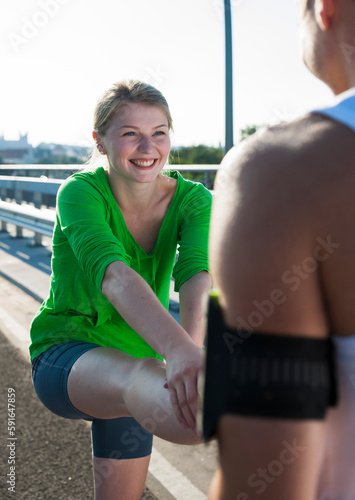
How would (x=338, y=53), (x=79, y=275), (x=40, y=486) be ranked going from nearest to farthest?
(x=338, y=53)
(x=79, y=275)
(x=40, y=486)

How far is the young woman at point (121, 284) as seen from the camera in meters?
1.69

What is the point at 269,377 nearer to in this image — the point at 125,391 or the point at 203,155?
the point at 125,391

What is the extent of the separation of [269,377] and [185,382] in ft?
1.84

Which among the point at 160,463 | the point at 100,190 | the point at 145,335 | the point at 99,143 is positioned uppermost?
the point at 99,143

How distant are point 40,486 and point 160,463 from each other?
26.6 inches

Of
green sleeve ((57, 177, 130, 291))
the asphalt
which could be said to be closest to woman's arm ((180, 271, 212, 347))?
green sleeve ((57, 177, 130, 291))

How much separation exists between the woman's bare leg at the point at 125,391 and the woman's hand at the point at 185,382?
60 mm

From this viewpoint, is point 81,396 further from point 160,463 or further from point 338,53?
point 160,463

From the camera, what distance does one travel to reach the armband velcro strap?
2.65 feet

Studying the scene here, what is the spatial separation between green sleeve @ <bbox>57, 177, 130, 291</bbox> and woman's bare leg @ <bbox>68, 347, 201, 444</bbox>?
0.81 ft

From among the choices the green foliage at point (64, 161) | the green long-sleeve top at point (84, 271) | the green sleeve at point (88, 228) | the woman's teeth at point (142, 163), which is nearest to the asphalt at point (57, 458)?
the green long-sleeve top at point (84, 271)

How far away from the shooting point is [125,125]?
227cm

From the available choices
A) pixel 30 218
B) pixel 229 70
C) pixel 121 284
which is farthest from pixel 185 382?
pixel 229 70

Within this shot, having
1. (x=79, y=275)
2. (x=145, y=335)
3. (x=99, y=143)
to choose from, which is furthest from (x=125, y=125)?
(x=145, y=335)
